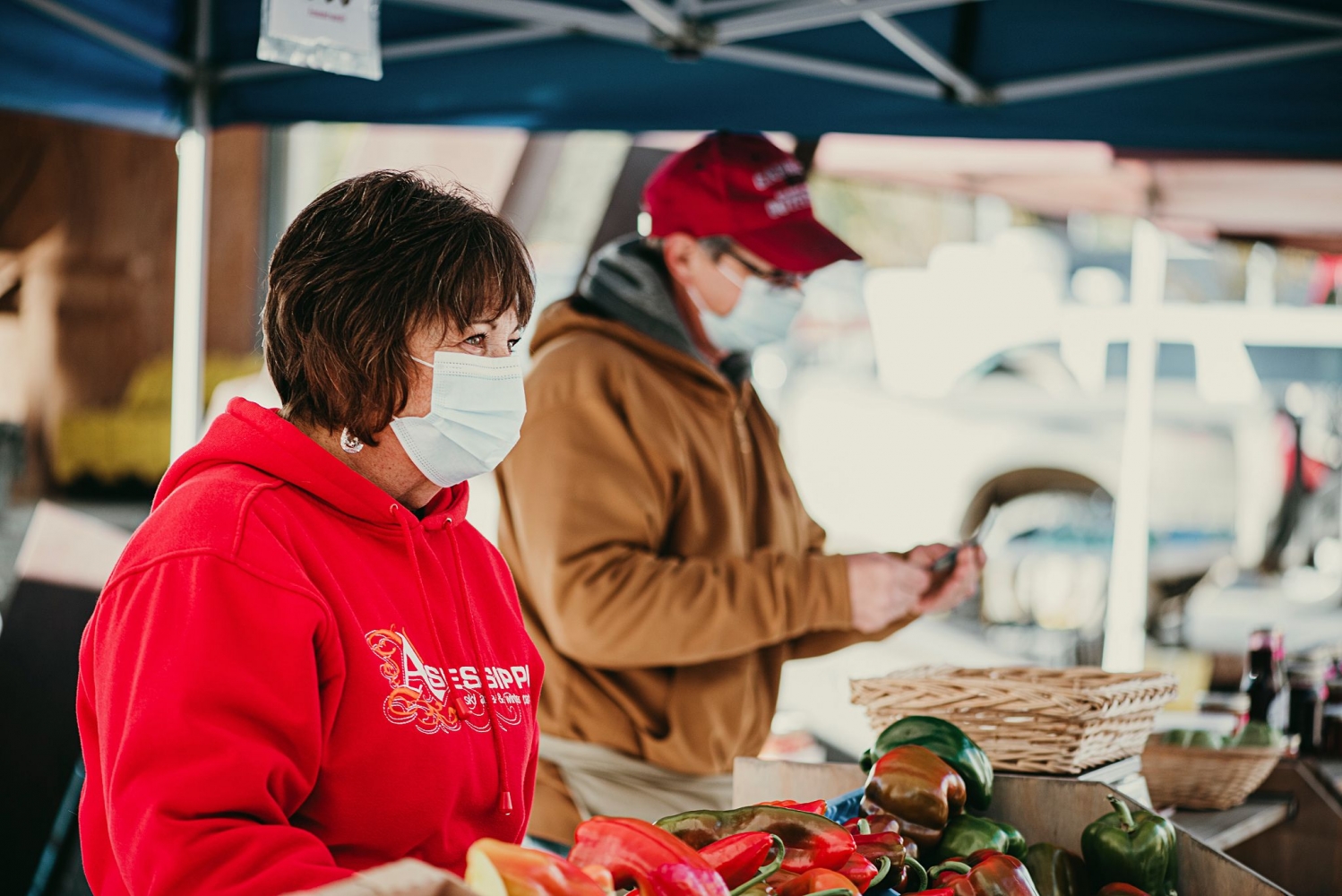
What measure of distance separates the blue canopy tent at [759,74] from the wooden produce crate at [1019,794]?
1713 millimetres

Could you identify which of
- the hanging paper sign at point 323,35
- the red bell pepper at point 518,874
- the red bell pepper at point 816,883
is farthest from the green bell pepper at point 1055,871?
the hanging paper sign at point 323,35

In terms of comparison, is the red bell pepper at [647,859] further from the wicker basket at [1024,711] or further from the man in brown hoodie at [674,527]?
the man in brown hoodie at [674,527]

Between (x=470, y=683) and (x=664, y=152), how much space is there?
13.7 ft

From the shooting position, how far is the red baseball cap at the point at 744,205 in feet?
9.86

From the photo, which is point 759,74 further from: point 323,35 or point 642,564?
point 642,564

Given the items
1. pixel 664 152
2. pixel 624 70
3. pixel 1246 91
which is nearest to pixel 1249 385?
pixel 664 152

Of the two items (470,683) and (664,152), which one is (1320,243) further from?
(470,683)

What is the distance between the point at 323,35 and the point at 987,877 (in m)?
2.04

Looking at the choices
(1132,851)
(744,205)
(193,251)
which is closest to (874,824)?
(1132,851)

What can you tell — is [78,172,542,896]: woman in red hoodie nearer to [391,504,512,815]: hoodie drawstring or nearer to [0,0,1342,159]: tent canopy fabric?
[391,504,512,815]: hoodie drawstring

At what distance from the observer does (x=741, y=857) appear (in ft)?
5.09

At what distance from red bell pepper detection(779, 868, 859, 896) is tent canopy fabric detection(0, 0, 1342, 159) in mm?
2119

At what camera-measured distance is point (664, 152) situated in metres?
5.50

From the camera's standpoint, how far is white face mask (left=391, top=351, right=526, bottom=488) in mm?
1599
